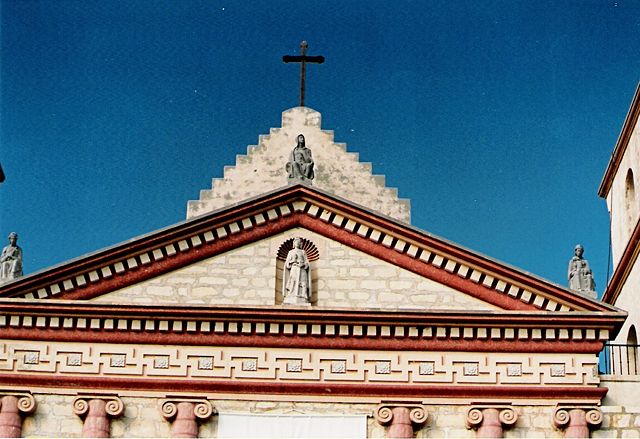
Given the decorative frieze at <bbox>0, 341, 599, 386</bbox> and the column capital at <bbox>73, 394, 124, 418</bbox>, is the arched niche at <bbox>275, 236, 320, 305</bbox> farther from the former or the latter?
the column capital at <bbox>73, 394, 124, 418</bbox>

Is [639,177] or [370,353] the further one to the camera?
[639,177]

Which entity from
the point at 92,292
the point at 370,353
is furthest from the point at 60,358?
the point at 370,353

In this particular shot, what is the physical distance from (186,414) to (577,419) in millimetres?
6345

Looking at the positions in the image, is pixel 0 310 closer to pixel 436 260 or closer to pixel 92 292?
pixel 92 292

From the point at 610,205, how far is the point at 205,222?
41.3 ft

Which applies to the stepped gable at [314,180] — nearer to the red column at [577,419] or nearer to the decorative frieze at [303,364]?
the decorative frieze at [303,364]

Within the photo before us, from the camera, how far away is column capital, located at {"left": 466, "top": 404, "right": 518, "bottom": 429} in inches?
1091

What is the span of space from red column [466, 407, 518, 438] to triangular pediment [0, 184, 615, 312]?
73.0 inches

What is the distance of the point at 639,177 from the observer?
1359 inches

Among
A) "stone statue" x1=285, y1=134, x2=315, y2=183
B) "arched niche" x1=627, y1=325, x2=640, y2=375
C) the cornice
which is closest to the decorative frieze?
the cornice

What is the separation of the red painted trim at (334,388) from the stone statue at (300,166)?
12.5 ft

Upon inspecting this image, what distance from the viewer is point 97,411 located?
91.1 feet

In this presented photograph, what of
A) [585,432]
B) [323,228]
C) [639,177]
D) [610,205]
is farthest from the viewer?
[610,205]

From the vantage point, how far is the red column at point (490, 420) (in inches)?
1089
